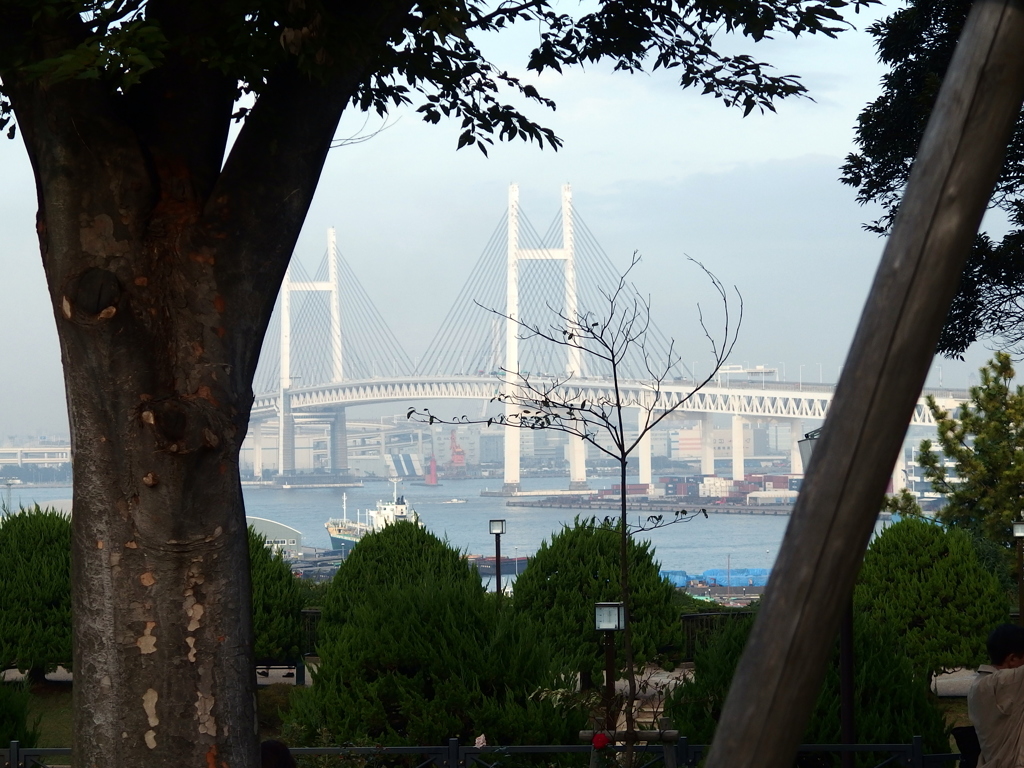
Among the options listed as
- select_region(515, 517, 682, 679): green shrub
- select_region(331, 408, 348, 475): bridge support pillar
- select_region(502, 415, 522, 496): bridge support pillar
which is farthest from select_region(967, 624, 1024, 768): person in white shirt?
select_region(331, 408, 348, 475): bridge support pillar

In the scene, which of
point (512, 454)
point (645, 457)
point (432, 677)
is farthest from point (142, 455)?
point (645, 457)

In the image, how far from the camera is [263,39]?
268 centimetres

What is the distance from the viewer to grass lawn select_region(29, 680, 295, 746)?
8.54 metres

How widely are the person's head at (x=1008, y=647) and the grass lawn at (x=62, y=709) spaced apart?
5.92 metres

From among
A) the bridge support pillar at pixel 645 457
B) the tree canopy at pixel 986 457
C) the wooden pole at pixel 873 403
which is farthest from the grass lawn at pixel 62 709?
the bridge support pillar at pixel 645 457

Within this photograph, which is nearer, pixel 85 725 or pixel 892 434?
pixel 892 434

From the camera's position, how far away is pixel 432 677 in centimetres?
458

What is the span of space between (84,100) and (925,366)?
2131 mm

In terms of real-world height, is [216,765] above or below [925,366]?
below

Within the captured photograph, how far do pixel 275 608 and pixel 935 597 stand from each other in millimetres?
5861

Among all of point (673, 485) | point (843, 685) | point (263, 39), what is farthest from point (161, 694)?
point (673, 485)

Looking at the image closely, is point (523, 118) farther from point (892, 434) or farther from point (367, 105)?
point (892, 434)

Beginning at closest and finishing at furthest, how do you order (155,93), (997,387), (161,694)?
(161,694) < (155,93) < (997,387)

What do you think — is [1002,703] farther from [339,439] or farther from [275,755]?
[339,439]
